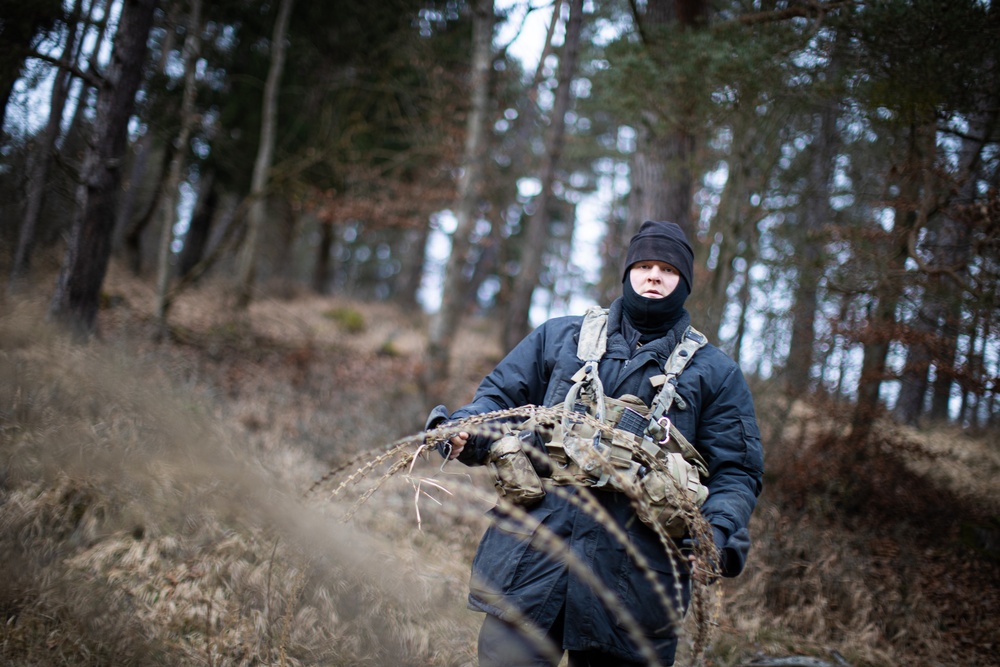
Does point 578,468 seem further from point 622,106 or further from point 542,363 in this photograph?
point 622,106

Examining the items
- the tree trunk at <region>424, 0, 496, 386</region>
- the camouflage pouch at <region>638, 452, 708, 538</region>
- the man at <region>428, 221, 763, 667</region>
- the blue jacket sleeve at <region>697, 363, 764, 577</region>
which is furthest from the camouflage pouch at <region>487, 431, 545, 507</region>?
the tree trunk at <region>424, 0, 496, 386</region>

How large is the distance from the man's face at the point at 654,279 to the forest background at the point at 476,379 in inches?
71.8

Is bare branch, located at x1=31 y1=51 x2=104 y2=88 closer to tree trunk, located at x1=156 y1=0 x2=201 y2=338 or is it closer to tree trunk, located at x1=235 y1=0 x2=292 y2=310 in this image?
tree trunk, located at x1=156 y1=0 x2=201 y2=338

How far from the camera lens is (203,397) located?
22.4 feet

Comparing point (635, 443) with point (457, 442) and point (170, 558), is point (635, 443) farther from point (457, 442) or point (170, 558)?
point (170, 558)

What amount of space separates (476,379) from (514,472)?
365 inches

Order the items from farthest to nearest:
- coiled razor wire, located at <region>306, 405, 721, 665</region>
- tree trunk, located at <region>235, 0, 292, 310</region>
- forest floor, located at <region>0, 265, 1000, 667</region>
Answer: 1. tree trunk, located at <region>235, 0, 292, 310</region>
2. forest floor, located at <region>0, 265, 1000, 667</region>
3. coiled razor wire, located at <region>306, 405, 721, 665</region>

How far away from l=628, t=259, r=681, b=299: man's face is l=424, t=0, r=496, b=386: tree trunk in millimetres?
7344

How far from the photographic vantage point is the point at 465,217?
982cm

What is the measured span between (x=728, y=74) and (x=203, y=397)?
6238 mm

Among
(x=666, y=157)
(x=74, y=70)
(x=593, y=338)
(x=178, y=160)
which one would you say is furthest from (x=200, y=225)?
(x=593, y=338)

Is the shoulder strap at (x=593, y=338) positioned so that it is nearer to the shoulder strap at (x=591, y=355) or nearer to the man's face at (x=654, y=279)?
the shoulder strap at (x=591, y=355)

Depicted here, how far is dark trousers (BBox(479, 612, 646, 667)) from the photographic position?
7.29 feet

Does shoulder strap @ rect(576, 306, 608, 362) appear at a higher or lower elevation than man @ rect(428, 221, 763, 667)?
higher
